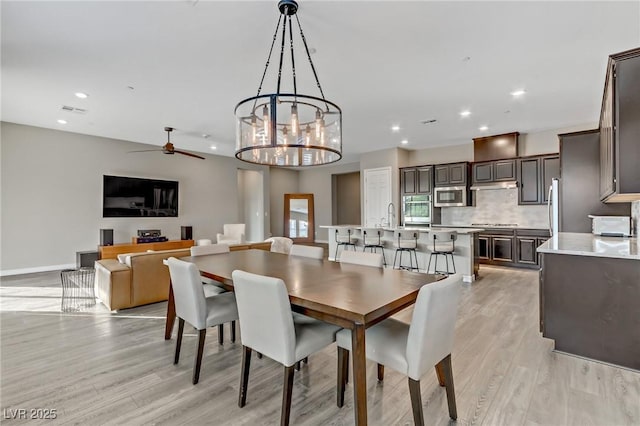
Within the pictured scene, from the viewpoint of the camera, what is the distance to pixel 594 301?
2543mm

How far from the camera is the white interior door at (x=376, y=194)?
328 inches

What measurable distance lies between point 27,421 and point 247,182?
9.44 metres

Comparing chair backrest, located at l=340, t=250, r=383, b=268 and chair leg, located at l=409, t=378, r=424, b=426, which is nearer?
chair leg, located at l=409, t=378, r=424, b=426

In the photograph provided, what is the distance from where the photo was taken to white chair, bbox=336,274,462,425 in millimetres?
1575

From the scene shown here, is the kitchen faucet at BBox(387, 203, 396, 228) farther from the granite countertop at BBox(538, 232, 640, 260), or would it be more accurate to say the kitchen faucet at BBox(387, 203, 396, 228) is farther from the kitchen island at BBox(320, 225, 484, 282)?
the granite countertop at BBox(538, 232, 640, 260)

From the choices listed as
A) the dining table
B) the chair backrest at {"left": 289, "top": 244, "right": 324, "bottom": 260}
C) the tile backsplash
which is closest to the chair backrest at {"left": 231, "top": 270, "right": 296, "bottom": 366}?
the dining table

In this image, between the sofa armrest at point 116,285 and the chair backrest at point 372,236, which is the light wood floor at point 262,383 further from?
the chair backrest at point 372,236

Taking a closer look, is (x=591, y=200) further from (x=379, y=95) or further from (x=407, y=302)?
(x=407, y=302)

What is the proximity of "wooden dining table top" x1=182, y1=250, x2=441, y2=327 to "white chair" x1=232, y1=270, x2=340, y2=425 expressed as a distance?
13 cm

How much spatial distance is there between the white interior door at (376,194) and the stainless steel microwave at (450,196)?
1260 millimetres

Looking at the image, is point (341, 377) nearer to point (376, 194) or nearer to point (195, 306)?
point (195, 306)

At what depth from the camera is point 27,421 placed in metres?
1.86

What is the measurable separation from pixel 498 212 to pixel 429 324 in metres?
6.63

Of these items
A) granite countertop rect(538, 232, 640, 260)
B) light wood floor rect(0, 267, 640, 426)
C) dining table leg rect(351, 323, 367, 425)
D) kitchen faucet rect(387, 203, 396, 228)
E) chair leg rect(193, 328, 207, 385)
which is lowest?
light wood floor rect(0, 267, 640, 426)
